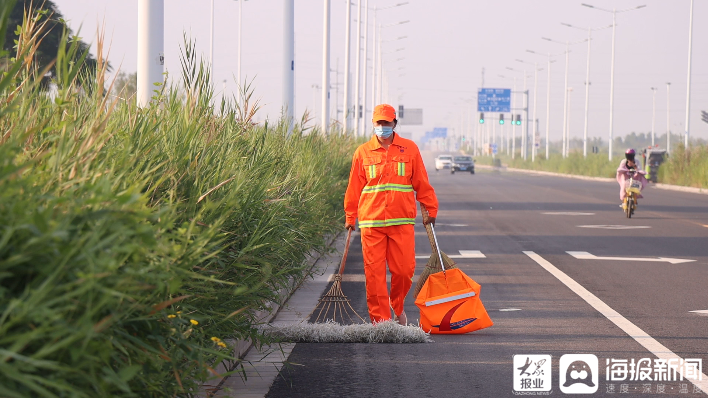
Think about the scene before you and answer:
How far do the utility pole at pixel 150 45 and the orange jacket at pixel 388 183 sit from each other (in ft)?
8.89

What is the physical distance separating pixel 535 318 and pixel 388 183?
206cm

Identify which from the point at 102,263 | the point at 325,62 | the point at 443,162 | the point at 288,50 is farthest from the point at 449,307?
the point at 443,162

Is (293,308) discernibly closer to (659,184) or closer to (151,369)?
(151,369)

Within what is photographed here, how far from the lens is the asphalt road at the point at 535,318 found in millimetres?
6711

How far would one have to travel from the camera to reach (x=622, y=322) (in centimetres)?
Result: 912

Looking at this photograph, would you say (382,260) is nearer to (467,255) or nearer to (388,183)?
(388,183)

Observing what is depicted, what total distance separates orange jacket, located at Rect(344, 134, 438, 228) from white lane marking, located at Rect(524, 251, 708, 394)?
206 centimetres

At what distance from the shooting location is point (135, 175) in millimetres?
5449

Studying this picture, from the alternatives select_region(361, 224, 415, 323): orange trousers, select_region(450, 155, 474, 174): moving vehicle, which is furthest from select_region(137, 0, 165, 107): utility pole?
select_region(450, 155, 474, 174): moving vehicle

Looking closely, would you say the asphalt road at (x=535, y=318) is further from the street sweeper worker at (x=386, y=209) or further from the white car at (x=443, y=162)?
the white car at (x=443, y=162)

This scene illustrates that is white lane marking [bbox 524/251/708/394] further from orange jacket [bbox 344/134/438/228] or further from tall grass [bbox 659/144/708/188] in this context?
tall grass [bbox 659/144/708/188]

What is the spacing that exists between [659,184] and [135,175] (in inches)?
1855

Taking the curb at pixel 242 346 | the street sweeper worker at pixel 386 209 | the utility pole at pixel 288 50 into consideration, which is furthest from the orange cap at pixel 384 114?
the utility pole at pixel 288 50

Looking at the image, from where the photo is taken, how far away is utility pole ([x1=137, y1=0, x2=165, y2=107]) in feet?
33.6
